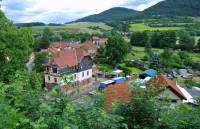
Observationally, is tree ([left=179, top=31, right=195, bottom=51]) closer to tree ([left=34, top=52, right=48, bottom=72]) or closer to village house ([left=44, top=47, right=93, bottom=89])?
village house ([left=44, top=47, right=93, bottom=89])

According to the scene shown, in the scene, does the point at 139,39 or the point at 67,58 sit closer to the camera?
the point at 67,58

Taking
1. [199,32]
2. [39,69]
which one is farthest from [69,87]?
[199,32]

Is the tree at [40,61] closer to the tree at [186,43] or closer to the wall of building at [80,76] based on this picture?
the wall of building at [80,76]

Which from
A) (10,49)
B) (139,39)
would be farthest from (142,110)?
(139,39)

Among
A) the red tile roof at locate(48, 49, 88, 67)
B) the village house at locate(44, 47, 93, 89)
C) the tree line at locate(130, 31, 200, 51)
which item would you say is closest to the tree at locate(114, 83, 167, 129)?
the village house at locate(44, 47, 93, 89)

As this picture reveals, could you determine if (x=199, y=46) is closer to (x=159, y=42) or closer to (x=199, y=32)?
(x=159, y=42)

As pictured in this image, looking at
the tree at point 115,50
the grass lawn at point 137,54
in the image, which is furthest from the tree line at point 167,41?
the tree at point 115,50

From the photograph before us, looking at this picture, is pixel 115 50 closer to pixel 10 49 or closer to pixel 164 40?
pixel 164 40

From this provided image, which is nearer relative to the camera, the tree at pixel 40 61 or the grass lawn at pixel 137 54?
the tree at pixel 40 61
